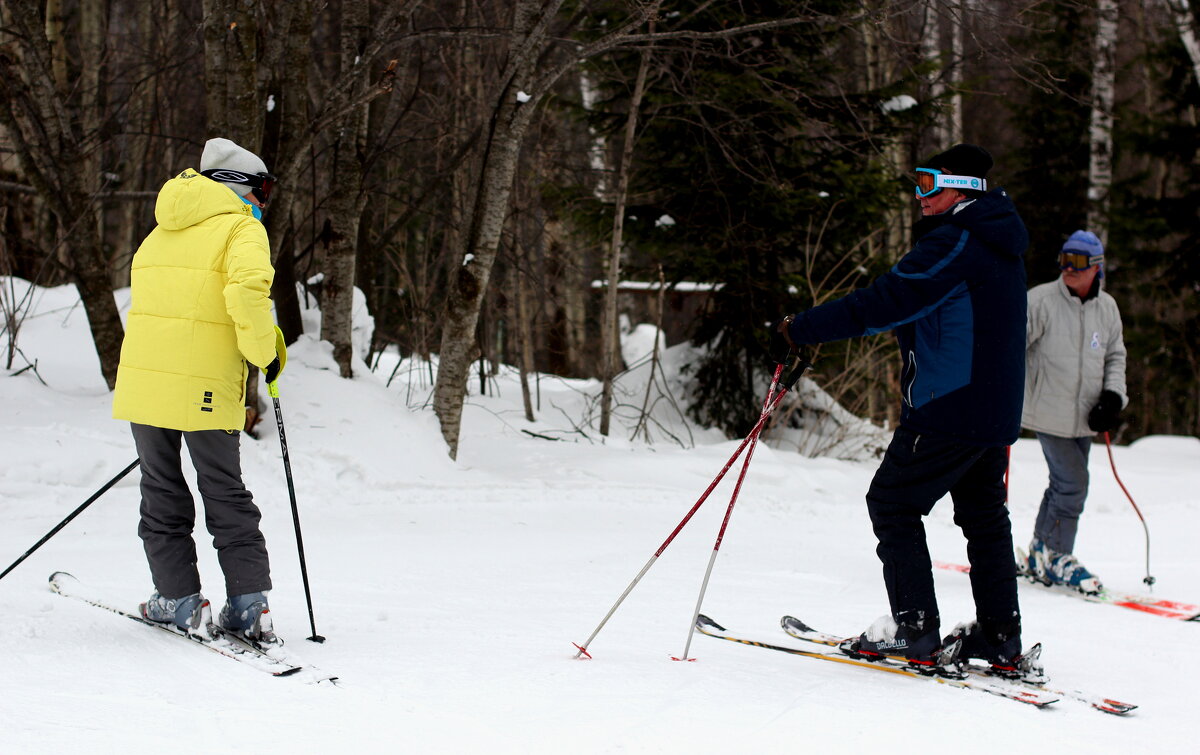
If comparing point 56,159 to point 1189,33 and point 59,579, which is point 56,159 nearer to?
point 59,579

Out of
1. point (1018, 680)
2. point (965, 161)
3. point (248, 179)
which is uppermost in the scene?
point (965, 161)

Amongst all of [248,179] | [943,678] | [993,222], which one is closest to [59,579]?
[248,179]

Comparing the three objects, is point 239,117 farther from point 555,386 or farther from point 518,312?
point 555,386

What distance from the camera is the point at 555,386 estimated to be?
550 inches

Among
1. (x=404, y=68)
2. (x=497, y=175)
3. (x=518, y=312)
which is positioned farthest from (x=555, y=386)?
(x=497, y=175)

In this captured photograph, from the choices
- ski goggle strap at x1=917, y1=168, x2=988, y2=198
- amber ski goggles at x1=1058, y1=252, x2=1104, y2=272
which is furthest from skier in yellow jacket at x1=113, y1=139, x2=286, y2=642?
amber ski goggles at x1=1058, y1=252, x2=1104, y2=272

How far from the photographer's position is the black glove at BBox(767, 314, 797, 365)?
333 cm

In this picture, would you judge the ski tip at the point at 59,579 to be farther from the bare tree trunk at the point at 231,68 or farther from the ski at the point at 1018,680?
the bare tree trunk at the point at 231,68

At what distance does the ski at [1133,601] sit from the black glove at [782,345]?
2565 mm

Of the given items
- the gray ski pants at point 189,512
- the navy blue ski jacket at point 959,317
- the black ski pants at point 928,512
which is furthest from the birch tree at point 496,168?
the black ski pants at point 928,512

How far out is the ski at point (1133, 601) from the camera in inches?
193

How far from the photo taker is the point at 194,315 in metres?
3.26

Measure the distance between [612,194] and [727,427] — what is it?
291 cm

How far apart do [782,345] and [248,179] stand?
1.97 m
